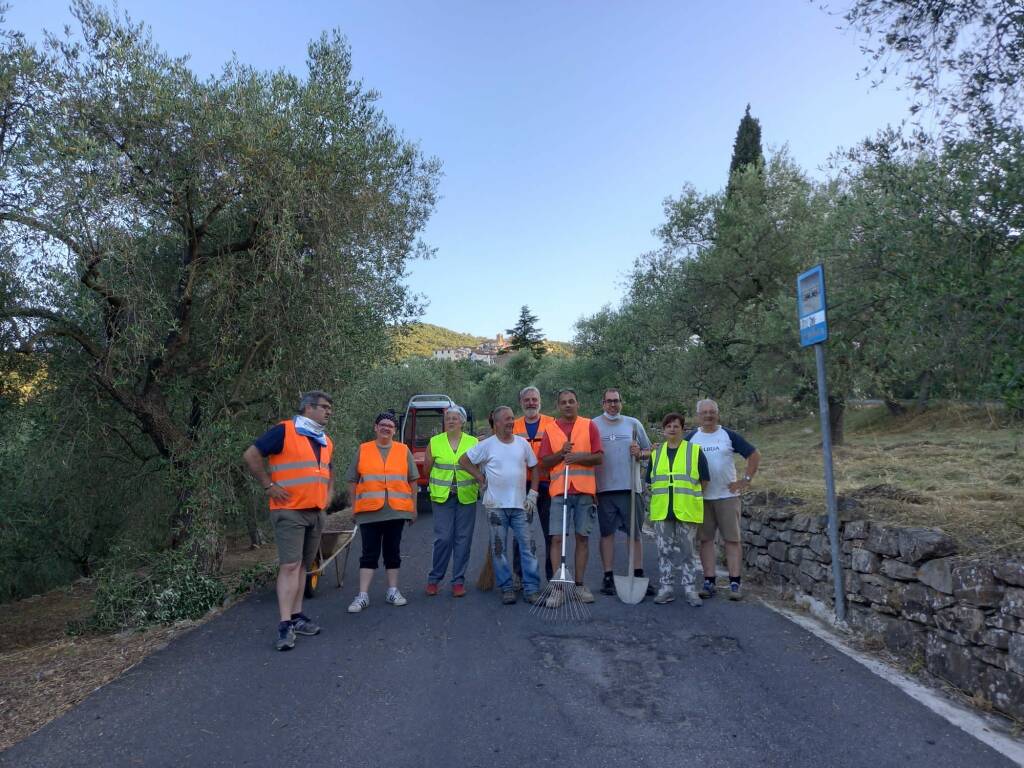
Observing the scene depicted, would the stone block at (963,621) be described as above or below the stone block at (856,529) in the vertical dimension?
below

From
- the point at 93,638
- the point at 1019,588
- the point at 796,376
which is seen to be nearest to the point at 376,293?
the point at 93,638

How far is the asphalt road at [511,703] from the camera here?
3646 millimetres

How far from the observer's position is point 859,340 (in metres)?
8.84

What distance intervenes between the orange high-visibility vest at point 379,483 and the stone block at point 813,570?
11.8 feet

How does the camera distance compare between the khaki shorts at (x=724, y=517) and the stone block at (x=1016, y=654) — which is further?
the khaki shorts at (x=724, y=517)

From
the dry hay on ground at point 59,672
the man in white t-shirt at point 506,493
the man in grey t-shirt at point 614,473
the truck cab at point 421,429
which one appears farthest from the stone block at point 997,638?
the truck cab at point 421,429

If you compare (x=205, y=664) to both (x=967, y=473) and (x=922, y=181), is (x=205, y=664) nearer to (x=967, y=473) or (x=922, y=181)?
(x=922, y=181)

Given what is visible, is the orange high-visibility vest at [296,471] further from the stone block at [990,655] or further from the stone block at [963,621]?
the stone block at [990,655]

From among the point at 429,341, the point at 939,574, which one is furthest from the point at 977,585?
the point at 429,341

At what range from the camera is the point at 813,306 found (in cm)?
578

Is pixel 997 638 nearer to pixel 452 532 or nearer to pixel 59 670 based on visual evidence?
pixel 452 532

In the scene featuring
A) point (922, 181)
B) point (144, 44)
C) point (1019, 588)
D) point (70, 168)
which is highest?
point (144, 44)

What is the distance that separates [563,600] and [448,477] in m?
1.58

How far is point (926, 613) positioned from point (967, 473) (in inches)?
138
